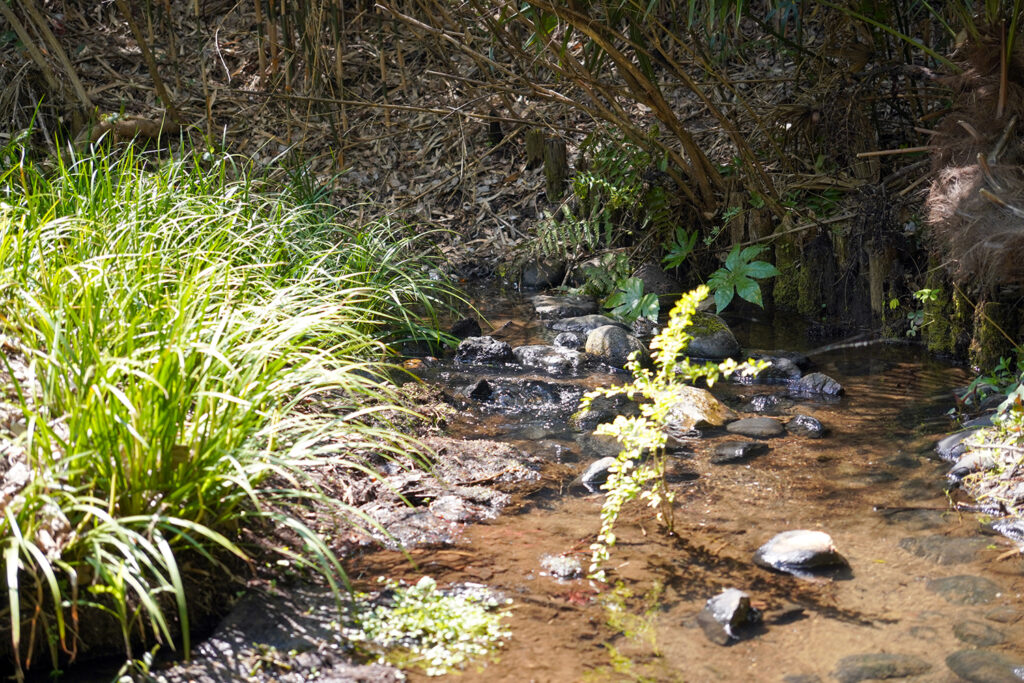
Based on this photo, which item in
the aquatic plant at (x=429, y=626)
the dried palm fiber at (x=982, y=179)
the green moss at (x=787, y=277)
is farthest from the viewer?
the green moss at (x=787, y=277)

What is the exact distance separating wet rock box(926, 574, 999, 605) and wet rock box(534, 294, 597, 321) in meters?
3.67

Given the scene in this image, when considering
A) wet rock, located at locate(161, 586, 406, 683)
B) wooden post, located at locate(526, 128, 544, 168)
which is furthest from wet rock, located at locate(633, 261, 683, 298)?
wet rock, located at locate(161, 586, 406, 683)

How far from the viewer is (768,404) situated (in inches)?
168

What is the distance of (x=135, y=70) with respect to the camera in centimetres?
958

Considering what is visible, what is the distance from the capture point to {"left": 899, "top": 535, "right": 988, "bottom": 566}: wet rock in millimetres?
2693

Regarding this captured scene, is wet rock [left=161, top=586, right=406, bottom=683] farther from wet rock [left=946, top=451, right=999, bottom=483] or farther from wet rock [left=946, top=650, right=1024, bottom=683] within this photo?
Answer: wet rock [left=946, top=451, right=999, bottom=483]

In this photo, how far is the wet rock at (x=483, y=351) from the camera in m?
5.05

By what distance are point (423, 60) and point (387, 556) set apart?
752 cm

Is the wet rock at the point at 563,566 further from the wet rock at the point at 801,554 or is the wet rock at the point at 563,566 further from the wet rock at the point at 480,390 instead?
the wet rock at the point at 480,390

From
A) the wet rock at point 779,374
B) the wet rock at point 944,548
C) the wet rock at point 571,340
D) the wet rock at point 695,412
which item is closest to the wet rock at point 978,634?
the wet rock at point 944,548

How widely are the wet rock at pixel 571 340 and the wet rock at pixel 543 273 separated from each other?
144 centimetres

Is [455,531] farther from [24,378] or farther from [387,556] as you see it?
[24,378]

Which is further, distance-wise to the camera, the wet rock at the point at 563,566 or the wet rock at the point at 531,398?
the wet rock at the point at 531,398

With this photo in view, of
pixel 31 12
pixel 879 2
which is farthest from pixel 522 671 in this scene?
pixel 31 12
